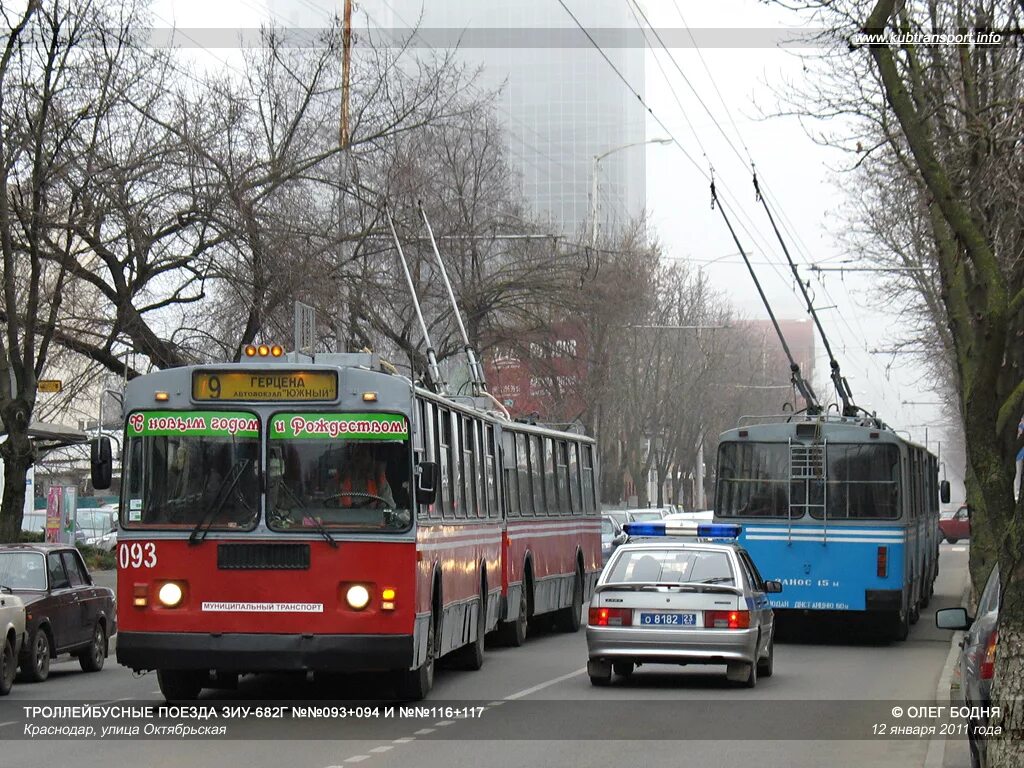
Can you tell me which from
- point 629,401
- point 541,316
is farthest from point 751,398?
point 541,316

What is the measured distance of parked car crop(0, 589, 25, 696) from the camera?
52.6 ft

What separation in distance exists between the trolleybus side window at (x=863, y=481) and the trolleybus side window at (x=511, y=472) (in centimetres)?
416

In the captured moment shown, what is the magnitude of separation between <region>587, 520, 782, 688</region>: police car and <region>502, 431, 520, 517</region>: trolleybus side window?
4.95 meters

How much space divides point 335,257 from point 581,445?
5154mm

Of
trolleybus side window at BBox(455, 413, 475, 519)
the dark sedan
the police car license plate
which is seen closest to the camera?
the police car license plate

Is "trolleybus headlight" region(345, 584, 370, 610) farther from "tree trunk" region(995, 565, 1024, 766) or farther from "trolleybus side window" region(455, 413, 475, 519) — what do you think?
"tree trunk" region(995, 565, 1024, 766)

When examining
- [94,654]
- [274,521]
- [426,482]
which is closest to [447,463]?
[426,482]

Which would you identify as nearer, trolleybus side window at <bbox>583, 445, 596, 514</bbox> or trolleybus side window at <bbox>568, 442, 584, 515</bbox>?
trolleybus side window at <bbox>568, 442, 584, 515</bbox>

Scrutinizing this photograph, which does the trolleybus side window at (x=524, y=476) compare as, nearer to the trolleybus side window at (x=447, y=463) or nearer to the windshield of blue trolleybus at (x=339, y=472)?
the trolleybus side window at (x=447, y=463)

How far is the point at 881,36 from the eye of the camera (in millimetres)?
11906

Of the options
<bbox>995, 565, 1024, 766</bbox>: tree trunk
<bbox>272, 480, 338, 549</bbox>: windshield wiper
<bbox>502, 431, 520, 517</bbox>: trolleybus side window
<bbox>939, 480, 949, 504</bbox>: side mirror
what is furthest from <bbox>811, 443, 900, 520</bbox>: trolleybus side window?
<bbox>995, 565, 1024, 766</bbox>: tree trunk

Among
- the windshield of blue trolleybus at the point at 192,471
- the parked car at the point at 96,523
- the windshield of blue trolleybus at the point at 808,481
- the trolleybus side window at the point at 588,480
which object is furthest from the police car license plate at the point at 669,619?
the parked car at the point at 96,523

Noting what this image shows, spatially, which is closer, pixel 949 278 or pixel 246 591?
pixel 246 591

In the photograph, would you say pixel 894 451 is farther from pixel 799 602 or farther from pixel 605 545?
pixel 605 545
